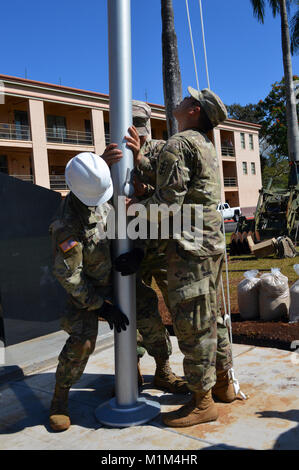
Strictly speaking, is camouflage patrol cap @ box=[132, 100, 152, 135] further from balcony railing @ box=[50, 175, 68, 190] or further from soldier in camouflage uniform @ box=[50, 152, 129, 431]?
balcony railing @ box=[50, 175, 68, 190]

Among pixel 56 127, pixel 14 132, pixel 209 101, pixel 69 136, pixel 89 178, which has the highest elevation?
pixel 56 127

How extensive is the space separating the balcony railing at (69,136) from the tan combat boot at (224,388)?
80.3 ft

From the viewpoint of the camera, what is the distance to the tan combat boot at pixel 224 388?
9.49 feet

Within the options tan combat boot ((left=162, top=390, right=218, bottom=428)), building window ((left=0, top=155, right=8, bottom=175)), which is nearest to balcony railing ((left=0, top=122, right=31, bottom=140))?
building window ((left=0, top=155, right=8, bottom=175))

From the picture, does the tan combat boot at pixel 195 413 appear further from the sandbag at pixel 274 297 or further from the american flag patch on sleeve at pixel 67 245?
the sandbag at pixel 274 297

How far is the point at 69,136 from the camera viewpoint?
27.6m

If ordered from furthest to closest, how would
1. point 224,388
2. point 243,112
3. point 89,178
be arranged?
1. point 243,112
2. point 224,388
3. point 89,178

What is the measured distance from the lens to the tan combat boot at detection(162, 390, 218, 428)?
8.49ft

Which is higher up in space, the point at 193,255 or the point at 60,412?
the point at 193,255

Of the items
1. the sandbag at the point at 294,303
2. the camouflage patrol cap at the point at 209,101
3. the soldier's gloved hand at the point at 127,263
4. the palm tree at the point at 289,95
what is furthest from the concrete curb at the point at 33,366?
the palm tree at the point at 289,95

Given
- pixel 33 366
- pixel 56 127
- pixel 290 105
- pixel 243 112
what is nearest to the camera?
pixel 33 366

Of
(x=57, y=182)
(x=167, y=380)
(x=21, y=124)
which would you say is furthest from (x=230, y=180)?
(x=167, y=380)

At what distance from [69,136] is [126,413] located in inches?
1037

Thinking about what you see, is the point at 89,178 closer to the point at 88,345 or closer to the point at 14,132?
the point at 88,345
